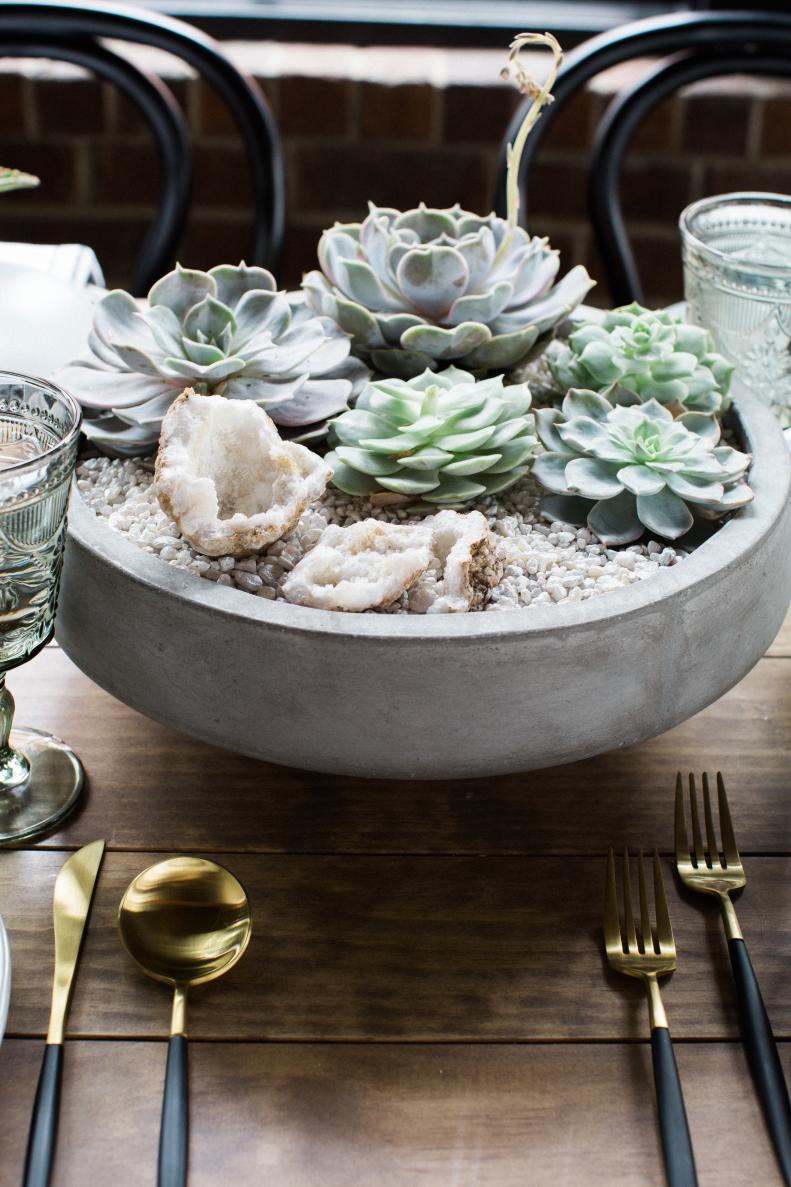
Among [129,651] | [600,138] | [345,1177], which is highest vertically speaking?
[600,138]

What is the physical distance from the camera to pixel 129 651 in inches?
27.3

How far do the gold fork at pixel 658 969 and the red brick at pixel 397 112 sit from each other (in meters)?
1.47

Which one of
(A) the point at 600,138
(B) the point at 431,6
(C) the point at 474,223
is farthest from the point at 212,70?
(B) the point at 431,6

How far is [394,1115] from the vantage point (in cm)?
58

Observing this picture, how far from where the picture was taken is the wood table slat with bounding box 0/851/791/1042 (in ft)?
2.04

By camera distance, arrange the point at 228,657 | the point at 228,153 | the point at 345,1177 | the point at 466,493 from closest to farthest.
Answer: the point at 345,1177 < the point at 228,657 < the point at 466,493 < the point at 228,153

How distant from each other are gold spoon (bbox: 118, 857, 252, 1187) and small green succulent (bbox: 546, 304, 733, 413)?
0.44 metres

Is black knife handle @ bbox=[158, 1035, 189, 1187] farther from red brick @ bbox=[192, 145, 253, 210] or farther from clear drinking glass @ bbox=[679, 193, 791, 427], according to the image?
red brick @ bbox=[192, 145, 253, 210]

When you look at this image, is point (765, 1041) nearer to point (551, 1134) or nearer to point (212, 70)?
point (551, 1134)

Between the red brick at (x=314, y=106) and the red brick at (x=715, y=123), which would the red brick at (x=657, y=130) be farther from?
the red brick at (x=314, y=106)

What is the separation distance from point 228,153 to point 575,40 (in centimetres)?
61

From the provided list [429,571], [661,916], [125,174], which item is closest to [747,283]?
[429,571]

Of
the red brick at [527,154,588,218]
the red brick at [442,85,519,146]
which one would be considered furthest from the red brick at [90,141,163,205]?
the red brick at [527,154,588,218]

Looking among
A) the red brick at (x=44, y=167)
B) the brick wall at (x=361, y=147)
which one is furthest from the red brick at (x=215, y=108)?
the red brick at (x=44, y=167)
